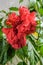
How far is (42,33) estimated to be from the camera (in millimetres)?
1064

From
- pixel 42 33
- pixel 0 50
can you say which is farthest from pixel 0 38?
pixel 42 33

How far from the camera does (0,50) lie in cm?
92

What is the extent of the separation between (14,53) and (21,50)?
0.04m

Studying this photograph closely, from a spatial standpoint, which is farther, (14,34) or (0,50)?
(0,50)

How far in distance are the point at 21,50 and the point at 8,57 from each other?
74mm

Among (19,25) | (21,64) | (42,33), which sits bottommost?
(21,64)

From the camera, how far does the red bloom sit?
0.79m

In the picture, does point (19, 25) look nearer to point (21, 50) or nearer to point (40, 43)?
point (21, 50)

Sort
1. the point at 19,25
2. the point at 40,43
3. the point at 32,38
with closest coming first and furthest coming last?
the point at 19,25
the point at 32,38
the point at 40,43

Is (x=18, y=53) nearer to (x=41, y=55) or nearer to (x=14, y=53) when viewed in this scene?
(x=14, y=53)

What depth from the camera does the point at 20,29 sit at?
2.56 feet

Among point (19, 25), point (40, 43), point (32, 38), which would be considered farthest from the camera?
point (40, 43)

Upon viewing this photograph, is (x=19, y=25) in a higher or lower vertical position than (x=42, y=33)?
higher

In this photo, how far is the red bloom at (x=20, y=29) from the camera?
0.79 meters
